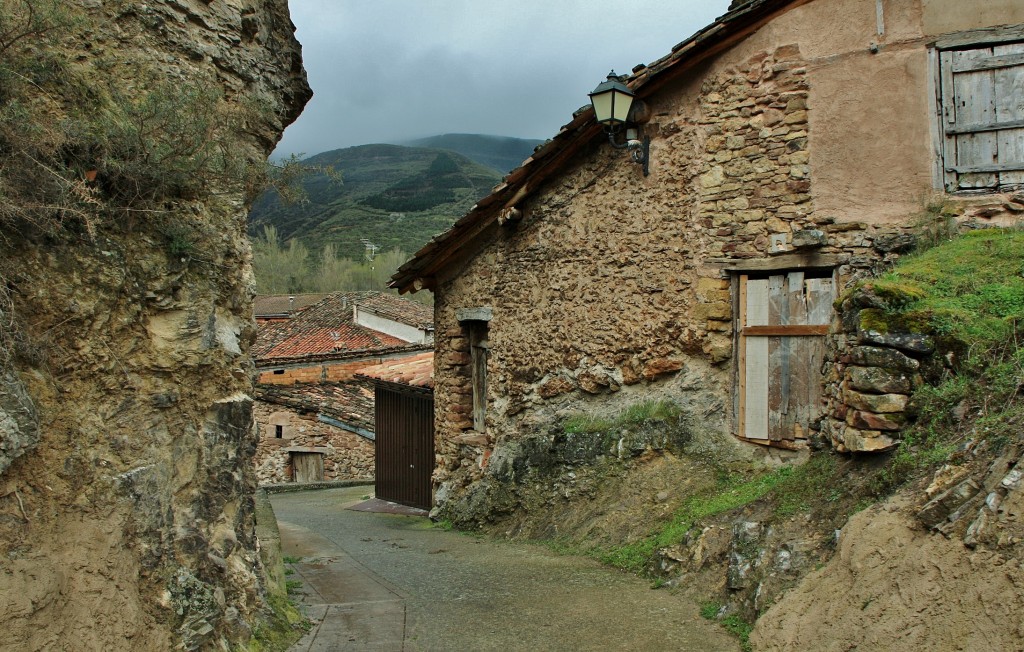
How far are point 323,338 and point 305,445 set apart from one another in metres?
7.72

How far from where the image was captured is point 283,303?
1854 inches

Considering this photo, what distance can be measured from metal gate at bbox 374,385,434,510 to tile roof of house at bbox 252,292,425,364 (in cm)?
1227

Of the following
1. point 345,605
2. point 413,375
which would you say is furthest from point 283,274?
point 345,605

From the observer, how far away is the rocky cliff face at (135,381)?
3746 mm

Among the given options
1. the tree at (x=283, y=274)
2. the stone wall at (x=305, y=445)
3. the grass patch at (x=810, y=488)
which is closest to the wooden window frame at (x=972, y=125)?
the grass patch at (x=810, y=488)

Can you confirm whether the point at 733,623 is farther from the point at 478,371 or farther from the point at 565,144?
the point at 478,371

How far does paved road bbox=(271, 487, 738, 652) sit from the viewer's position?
18.8ft

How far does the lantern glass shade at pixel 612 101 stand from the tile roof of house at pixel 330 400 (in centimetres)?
1290

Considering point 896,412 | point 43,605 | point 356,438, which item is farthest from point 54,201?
point 356,438

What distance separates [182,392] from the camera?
15.2 feet

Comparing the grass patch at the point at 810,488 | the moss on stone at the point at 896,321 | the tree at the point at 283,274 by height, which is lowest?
the grass patch at the point at 810,488

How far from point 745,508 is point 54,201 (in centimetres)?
544

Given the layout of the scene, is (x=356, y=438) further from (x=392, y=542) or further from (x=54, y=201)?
(x=54, y=201)

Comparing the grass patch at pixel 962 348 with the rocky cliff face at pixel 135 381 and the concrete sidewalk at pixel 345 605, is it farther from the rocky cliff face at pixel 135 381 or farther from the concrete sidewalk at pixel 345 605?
the rocky cliff face at pixel 135 381
